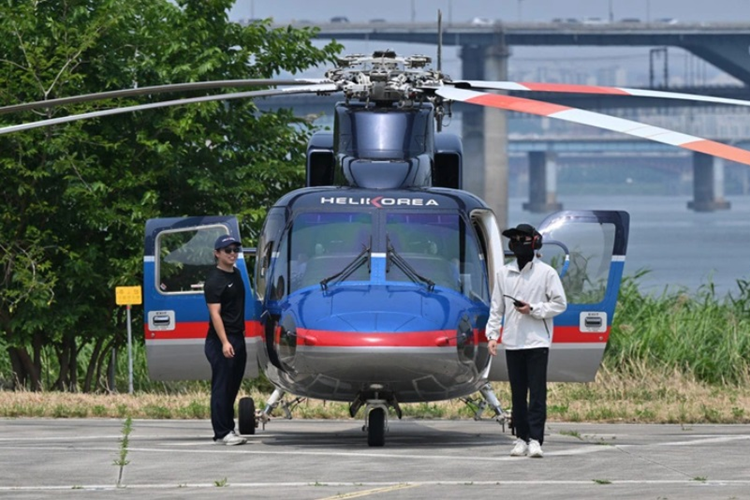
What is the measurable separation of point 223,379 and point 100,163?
10089 millimetres

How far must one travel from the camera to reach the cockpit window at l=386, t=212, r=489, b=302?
11859mm

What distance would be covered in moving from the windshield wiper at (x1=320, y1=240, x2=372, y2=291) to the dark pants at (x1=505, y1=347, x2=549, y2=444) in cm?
145

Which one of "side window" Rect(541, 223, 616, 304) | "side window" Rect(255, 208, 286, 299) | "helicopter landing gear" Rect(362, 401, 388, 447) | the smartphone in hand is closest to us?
the smartphone in hand

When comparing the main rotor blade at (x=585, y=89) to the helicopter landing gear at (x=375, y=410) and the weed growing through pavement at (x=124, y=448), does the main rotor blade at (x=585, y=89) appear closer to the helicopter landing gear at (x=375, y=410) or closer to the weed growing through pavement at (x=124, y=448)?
the helicopter landing gear at (x=375, y=410)

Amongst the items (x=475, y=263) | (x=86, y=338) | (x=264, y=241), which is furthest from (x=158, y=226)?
(x=86, y=338)

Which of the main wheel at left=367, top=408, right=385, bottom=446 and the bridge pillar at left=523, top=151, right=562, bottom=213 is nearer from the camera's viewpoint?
the main wheel at left=367, top=408, right=385, bottom=446

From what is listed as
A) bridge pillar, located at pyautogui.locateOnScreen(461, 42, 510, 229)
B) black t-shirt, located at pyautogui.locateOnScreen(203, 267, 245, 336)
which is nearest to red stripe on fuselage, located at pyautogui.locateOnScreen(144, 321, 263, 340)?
black t-shirt, located at pyautogui.locateOnScreen(203, 267, 245, 336)

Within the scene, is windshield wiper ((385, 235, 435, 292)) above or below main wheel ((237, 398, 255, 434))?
above

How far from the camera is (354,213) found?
475 inches

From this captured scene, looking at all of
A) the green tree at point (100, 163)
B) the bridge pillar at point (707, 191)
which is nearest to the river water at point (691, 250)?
the bridge pillar at point (707, 191)

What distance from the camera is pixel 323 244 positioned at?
1198 cm

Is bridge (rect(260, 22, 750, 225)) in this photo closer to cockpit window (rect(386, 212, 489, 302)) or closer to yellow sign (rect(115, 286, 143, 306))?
yellow sign (rect(115, 286, 143, 306))

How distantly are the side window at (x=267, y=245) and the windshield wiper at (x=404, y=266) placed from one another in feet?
3.23

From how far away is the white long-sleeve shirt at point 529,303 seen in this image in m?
10.9
